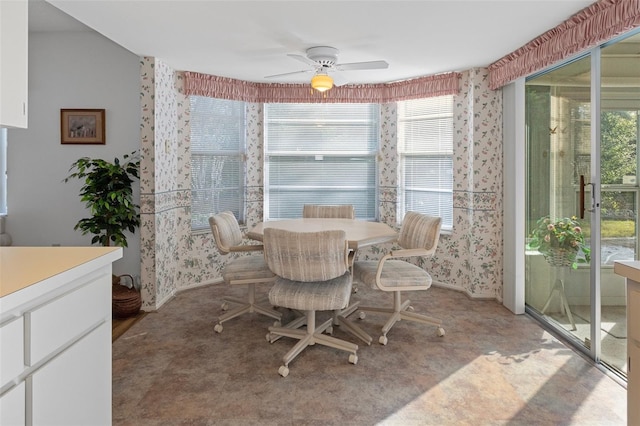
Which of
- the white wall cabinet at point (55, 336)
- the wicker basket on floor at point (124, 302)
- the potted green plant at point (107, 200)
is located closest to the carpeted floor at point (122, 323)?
the wicker basket on floor at point (124, 302)

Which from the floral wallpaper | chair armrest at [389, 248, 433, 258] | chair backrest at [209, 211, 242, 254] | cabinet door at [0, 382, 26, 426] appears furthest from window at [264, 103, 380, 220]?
cabinet door at [0, 382, 26, 426]

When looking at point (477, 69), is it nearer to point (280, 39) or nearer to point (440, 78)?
point (440, 78)

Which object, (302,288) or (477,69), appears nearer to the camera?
(302,288)

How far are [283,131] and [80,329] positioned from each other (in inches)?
158

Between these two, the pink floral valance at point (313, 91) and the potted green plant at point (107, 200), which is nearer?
the potted green plant at point (107, 200)

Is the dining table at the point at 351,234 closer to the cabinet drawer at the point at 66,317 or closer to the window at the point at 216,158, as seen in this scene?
the window at the point at 216,158

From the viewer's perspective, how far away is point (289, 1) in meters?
2.60

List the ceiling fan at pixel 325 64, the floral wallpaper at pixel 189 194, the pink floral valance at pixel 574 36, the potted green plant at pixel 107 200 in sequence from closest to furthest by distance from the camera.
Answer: the pink floral valance at pixel 574 36
the ceiling fan at pixel 325 64
the potted green plant at pixel 107 200
the floral wallpaper at pixel 189 194

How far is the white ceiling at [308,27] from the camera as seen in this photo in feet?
8.72

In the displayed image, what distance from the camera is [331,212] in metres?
4.29

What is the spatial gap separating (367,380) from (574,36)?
2.59m

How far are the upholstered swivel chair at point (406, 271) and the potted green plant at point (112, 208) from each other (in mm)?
2011

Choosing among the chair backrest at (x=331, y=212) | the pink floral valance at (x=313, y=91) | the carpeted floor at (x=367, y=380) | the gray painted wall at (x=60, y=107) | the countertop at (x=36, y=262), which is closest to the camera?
the countertop at (x=36, y=262)

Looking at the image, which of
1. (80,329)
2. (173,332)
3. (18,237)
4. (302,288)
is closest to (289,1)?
(302,288)
